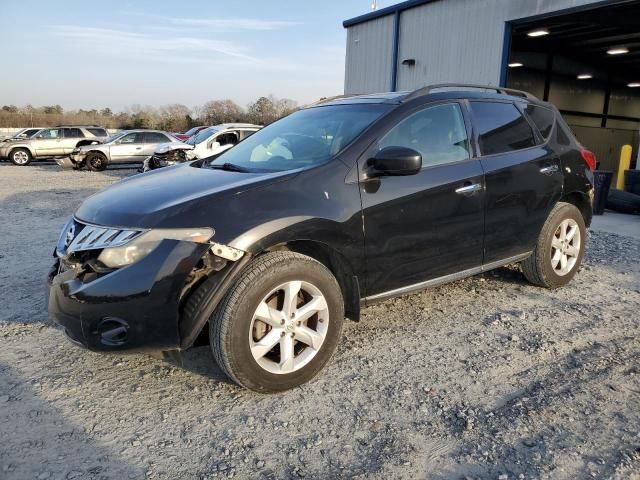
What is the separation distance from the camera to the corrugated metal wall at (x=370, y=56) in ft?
52.1

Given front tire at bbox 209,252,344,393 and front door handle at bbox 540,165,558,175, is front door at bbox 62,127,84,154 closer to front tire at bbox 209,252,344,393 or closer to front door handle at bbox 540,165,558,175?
front door handle at bbox 540,165,558,175

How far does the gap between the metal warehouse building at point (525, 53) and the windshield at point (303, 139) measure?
26.5 feet

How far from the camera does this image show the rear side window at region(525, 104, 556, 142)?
4.37 meters

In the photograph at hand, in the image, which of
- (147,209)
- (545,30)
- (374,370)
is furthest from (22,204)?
(545,30)

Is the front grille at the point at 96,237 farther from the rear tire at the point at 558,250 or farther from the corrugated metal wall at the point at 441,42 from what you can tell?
the corrugated metal wall at the point at 441,42

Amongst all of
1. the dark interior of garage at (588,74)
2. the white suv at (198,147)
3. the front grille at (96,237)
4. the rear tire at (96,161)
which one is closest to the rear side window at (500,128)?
the front grille at (96,237)

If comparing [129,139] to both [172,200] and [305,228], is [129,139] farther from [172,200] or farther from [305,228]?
[305,228]

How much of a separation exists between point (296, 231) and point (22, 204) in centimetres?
845

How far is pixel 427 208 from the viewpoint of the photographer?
11.0 ft

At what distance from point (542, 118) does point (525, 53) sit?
15.2 meters

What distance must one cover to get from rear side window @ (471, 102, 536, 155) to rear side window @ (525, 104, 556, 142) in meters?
0.14

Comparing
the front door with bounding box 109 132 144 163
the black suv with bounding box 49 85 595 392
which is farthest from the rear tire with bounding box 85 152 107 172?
the black suv with bounding box 49 85 595 392

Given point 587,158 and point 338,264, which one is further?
point 587,158

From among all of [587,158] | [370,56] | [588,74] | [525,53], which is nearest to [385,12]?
[370,56]
